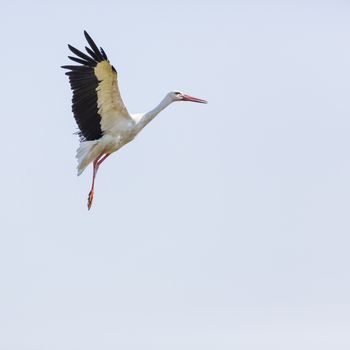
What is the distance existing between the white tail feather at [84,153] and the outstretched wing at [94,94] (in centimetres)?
12

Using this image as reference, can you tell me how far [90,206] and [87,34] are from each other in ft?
11.7

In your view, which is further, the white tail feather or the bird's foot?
the bird's foot

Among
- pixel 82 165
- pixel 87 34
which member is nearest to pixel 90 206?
pixel 82 165

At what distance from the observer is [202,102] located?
45.9 meters

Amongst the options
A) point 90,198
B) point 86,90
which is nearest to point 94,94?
point 86,90

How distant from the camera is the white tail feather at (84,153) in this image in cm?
4475

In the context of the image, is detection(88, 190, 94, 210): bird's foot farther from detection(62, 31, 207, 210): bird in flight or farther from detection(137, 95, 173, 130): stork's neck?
detection(137, 95, 173, 130): stork's neck

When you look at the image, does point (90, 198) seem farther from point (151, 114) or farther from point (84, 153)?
point (151, 114)

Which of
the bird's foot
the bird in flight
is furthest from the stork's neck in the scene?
the bird's foot

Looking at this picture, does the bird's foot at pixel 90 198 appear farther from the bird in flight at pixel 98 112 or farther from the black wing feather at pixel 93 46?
the black wing feather at pixel 93 46

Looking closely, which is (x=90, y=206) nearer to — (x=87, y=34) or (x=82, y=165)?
(x=82, y=165)

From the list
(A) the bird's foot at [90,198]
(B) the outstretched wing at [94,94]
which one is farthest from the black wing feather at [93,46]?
(A) the bird's foot at [90,198]

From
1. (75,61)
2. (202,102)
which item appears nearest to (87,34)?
(75,61)

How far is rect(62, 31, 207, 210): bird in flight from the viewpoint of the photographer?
144ft
